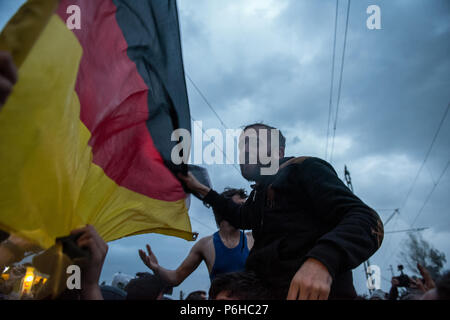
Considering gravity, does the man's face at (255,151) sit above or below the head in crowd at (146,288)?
above

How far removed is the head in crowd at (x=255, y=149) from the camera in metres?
1.70

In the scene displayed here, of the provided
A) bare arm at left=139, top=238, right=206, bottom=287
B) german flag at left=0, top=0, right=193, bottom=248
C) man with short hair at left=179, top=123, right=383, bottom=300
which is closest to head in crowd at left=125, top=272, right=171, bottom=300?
bare arm at left=139, top=238, right=206, bottom=287

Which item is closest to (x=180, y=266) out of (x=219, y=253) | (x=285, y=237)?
(x=219, y=253)

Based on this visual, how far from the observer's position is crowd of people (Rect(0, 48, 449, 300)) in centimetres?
103

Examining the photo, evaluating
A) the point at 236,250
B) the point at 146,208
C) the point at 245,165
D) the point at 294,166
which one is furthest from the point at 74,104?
the point at 236,250

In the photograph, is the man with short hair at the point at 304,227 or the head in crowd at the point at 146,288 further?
the head in crowd at the point at 146,288

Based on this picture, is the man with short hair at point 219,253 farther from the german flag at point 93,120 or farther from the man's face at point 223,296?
the man's face at point 223,296

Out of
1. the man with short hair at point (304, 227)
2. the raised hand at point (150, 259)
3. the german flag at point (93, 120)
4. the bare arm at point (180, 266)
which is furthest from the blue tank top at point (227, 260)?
the man with short hair at point (304, 227)

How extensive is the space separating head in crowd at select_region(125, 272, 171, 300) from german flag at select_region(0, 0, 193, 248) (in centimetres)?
96

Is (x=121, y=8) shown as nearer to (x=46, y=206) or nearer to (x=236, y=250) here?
(x=46, y=206)

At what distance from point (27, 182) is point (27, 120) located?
19 centimetres

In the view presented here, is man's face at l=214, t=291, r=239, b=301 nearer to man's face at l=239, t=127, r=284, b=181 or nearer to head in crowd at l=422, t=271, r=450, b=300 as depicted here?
man's face at l=239, t=127, r=284, b=181

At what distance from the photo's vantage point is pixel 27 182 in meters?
0.93

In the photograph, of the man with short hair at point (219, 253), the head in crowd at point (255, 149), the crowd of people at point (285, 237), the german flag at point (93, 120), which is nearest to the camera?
the german flag at point (93, 120)
